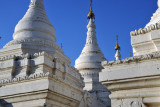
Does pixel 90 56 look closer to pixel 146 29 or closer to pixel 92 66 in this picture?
pixel 92 66

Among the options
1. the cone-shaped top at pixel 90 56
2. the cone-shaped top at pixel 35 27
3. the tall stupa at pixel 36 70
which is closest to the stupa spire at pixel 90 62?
the cone-shaped top at pixel 90 56

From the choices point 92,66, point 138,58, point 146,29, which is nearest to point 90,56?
point 92,66

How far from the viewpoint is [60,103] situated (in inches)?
412

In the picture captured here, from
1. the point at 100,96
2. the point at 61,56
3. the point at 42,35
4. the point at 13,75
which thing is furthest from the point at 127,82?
the point at 100,96

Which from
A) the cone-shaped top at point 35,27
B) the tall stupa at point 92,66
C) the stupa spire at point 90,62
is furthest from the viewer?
the stupa spire at point 90,62

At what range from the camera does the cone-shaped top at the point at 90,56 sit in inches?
953

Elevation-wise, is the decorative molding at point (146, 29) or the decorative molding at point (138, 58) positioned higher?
the decorative molding at point (146, 29)

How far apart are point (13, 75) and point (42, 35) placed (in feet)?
15.4

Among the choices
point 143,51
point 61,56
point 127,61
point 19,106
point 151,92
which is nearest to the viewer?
point 151,92

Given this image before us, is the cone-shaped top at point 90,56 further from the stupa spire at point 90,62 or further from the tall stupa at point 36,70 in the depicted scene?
the tall stupa at point 36,70

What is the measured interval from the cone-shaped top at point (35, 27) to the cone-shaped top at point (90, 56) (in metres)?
7.66

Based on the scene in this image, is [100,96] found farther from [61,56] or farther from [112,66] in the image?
[112,66]

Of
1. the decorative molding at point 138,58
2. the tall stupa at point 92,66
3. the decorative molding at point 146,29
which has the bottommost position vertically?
the decorative molding at point 138,58

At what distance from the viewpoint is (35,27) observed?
16.5m
